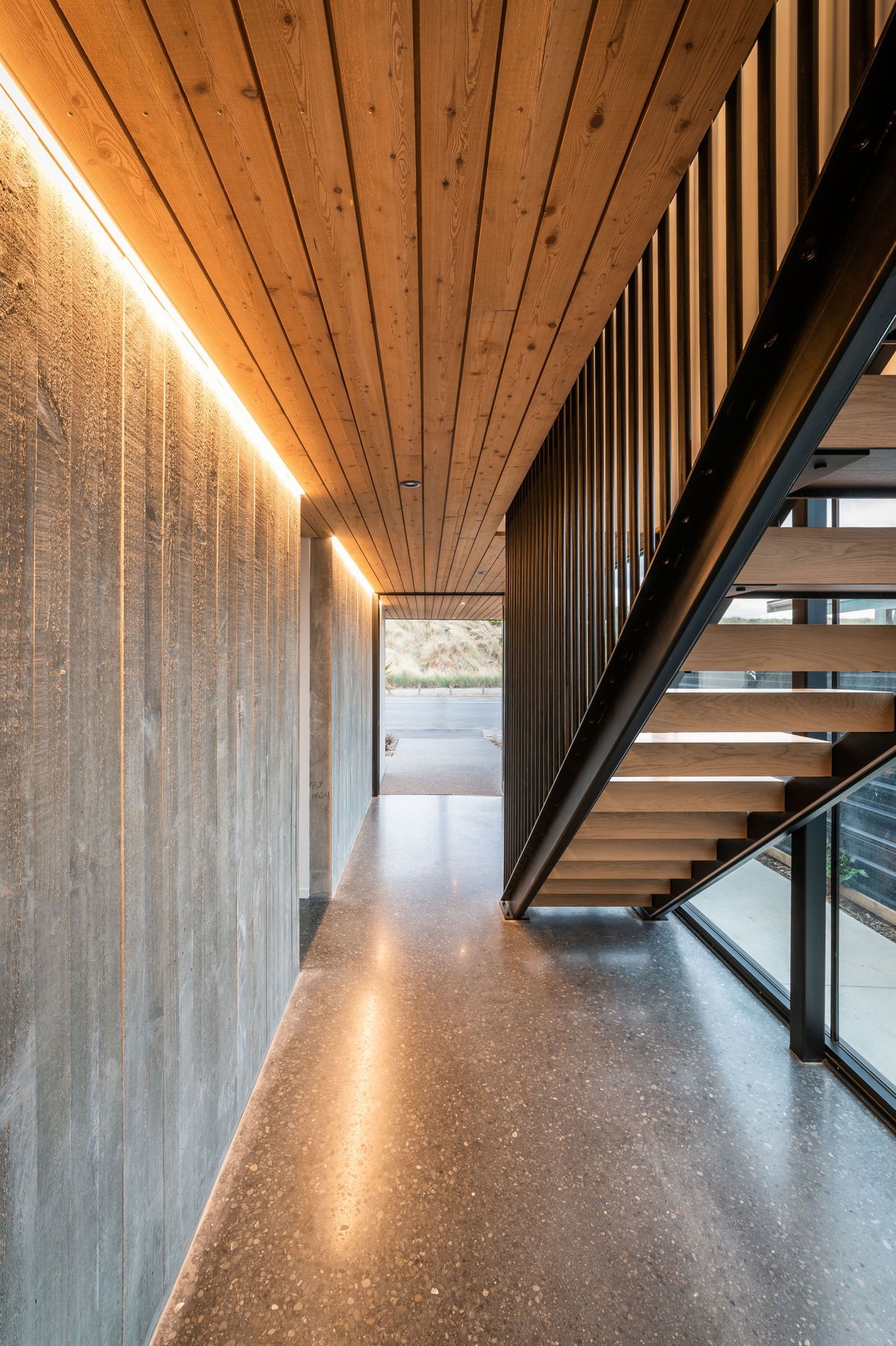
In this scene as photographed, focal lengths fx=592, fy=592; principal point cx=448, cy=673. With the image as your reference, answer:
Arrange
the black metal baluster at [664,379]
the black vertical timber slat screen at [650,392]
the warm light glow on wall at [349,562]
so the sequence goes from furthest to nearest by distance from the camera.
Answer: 1. the warm light glow on wall at [349,562]
2. the black metal baluster at [664,379]
3. the black vertical timber slat screen at [650,392]

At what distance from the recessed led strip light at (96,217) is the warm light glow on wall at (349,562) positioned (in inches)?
102

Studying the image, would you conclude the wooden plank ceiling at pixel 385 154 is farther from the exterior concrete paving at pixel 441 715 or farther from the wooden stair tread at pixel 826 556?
the exterior concrete paving at pixel 441 715

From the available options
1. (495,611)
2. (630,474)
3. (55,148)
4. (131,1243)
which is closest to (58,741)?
(55,148)

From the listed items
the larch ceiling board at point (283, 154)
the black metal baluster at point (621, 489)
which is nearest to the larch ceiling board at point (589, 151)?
the black metal baluster at point (621, 489)

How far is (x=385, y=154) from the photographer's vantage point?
112 cm

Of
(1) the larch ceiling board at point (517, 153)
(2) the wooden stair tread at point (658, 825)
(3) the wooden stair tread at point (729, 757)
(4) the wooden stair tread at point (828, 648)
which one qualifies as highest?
(1) the larch ceiling board at point (517, 153)

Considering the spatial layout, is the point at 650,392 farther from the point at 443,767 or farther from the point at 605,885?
the point at 443,767

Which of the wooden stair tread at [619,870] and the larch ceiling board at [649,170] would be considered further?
the wooden stair tread at [619,870]

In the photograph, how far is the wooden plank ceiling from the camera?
2.99 feet

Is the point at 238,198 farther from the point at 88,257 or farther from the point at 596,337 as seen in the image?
the point at 596,337

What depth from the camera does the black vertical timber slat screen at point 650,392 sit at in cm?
102

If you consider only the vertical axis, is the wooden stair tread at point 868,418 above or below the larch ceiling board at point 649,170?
below

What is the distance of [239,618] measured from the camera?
7.50 feet

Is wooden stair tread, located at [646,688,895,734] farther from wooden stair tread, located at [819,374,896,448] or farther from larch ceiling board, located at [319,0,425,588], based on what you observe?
larch ceiling board, located at [319,0,425,588]
